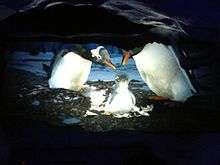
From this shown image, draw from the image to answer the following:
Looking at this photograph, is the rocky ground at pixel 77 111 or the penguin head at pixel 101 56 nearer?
the rocky ground at pixel 77 111

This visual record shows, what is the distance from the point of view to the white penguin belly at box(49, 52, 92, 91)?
3371 millimetres

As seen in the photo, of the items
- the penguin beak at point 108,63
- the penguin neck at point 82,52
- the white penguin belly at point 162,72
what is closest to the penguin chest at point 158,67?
the white penguin belly at point 162,72

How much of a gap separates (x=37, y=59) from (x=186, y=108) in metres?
1.21

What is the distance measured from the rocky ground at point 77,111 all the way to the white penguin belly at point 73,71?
0.06 meters

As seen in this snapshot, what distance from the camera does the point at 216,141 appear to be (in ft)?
10.5

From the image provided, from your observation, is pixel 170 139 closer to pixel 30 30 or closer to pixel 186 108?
pixel 186 108

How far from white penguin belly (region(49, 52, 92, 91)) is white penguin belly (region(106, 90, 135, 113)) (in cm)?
27

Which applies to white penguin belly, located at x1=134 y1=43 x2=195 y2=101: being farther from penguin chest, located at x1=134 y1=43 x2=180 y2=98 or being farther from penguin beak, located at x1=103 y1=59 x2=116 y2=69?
penguin beak, located at x1=103 y1=59 x2=116 y2=69

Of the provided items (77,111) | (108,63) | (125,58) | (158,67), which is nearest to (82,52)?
(108,63)

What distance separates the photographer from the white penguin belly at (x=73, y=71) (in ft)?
11.1

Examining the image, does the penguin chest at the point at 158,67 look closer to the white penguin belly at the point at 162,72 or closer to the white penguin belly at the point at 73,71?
the white penguin belly at the point at 162,72

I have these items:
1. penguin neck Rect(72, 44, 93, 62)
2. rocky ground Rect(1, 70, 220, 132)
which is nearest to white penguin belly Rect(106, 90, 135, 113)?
rocky ground Rect(1, 70, 220, 132)

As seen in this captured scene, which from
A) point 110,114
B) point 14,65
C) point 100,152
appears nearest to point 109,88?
point 110,114

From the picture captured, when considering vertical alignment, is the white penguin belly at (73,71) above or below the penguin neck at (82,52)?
below
